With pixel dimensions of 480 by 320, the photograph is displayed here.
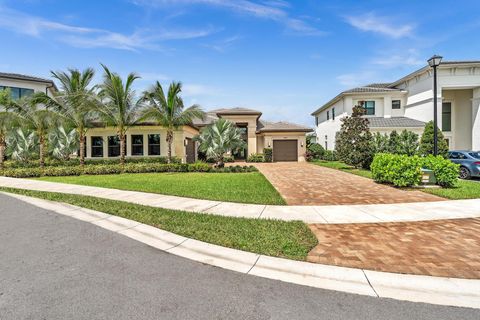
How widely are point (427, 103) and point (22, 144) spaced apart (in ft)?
129

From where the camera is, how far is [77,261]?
4301 millimetres

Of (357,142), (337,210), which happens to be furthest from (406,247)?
(357,142)

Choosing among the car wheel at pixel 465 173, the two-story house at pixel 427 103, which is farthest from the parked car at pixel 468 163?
the two-story house at pixel 427 103

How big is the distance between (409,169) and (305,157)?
18.1 m

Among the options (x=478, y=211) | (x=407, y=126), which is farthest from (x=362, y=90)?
(x=478, y=211)

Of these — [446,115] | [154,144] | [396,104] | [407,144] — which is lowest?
[407,144]

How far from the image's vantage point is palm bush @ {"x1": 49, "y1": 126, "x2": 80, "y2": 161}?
21.9 m

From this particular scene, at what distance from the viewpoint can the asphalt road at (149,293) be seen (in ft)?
9.54

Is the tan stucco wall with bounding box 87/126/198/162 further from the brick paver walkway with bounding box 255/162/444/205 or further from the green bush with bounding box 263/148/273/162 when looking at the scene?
the brick paver walkway with bounding box 255/162/444/205

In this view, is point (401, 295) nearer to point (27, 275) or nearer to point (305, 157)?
point (27, 275)

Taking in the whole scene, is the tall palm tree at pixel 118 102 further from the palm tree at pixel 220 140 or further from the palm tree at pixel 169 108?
the palm tree at pixel 220 140

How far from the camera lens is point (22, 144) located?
22375mm

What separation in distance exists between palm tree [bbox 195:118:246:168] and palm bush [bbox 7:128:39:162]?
15894 mm

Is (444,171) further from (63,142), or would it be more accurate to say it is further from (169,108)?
(63,142)
